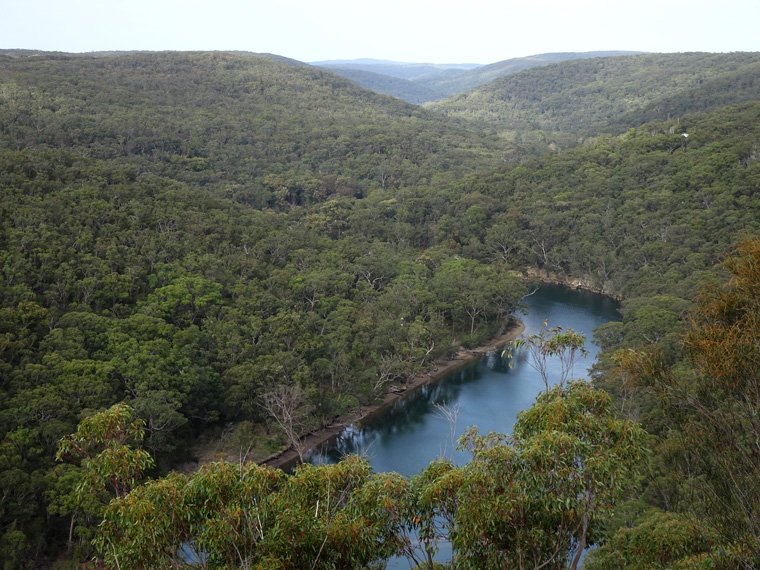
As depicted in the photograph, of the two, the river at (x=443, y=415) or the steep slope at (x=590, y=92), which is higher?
the steep slope at (x=590, y=92)

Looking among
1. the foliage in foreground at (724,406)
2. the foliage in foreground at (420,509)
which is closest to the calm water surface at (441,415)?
the foliage in foreground at (420,509)

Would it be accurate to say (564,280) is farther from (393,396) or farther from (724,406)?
(724,406)

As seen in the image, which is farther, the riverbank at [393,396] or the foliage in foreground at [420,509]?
the riverbank at [393,396]

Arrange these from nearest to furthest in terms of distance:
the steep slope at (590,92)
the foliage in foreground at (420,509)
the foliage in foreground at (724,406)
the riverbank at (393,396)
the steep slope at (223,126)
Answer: the foliage in foreground at (724,406), the foliage in foreground at (420,509), the riverbank at (393,396), the steep slope at (223,126), the steep slope at (590,92)

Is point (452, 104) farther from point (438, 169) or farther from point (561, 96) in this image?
point (438, 169)

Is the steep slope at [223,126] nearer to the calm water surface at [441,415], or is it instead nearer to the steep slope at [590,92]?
the steep slope at [590,92]

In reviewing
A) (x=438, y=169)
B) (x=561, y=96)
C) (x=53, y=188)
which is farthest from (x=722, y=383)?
(x=561, y=96)
